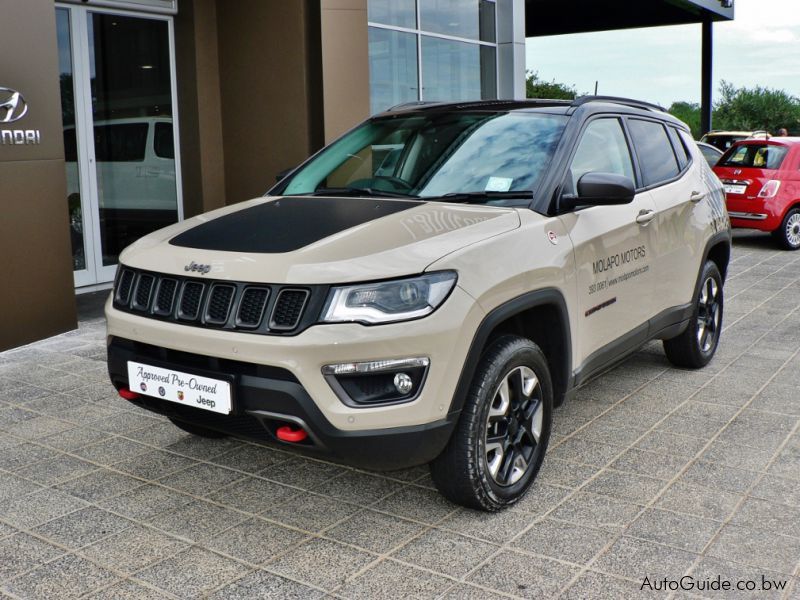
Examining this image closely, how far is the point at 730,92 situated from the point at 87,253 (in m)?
36.9

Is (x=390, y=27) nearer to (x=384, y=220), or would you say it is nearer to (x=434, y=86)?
(x=434, y=86)

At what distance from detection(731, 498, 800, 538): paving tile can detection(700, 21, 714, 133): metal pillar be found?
28.4m

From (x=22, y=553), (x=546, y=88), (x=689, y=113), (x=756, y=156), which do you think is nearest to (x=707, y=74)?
(x=689, y=113)

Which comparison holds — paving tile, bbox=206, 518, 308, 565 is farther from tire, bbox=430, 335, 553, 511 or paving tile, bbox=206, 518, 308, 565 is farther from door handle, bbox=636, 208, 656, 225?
door handle, bbox=636, 208, 656, 225

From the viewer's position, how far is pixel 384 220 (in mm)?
3684

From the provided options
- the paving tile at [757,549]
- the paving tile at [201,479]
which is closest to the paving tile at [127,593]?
the paving tile at [201,479]

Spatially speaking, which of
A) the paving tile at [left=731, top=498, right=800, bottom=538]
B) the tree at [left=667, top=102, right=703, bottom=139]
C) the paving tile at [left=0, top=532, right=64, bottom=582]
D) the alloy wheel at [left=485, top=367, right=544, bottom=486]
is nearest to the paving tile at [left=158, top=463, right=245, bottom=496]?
the paving tile at [left=0, top=532, right=64, bottom=582]

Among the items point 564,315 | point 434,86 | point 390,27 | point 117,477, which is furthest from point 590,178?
point 434,86

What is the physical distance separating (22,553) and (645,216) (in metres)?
3.46

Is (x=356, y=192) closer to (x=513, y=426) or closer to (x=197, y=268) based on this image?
(x=197, y=268)

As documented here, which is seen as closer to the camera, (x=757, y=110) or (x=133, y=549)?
(x=133, y=549)

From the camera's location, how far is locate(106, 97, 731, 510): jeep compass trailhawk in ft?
10.4

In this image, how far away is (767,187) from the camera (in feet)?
43.3

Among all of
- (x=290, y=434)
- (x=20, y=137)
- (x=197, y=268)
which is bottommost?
(x=290, y=434)
